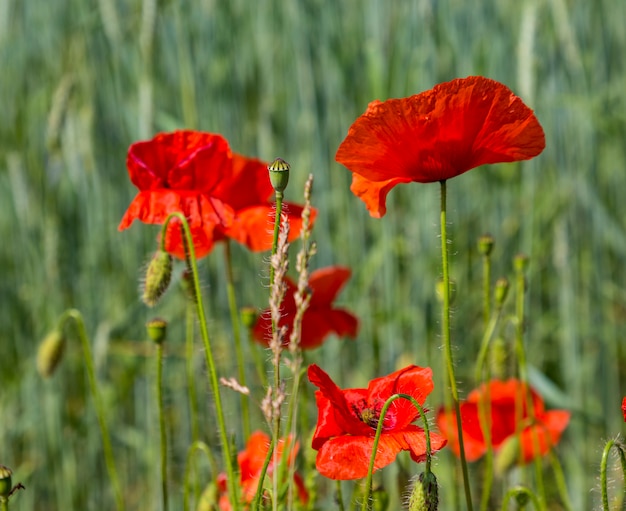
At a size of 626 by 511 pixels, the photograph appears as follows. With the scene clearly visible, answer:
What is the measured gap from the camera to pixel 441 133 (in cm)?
90

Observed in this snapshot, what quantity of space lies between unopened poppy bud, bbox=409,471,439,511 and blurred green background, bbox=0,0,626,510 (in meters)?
0.94

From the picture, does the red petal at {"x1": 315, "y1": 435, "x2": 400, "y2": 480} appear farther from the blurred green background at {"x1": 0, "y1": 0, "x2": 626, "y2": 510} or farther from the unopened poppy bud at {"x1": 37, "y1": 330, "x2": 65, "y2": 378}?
the blurred green background at {"x1": 0, "y1": 0, "x2": 626, "y2": 510}

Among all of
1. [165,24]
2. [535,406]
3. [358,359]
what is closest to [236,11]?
[165,24]

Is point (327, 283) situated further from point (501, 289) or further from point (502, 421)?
point (502, 421)

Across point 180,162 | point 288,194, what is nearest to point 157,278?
point 180,162

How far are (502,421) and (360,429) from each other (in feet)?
2.31

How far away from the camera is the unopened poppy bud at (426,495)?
2.50ft

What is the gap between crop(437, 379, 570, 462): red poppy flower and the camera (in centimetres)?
140

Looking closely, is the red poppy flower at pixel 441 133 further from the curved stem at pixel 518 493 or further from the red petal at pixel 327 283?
the red petal at pixel 327 283

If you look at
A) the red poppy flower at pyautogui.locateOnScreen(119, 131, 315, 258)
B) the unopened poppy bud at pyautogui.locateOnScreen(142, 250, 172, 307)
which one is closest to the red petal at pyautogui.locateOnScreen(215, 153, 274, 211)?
the red poppy flower at pyautogui.locateOnScreen(119, 131, 315, 258)

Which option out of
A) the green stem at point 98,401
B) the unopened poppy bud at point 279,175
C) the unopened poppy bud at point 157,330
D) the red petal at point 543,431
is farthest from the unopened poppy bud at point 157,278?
the red petal at point 543,431

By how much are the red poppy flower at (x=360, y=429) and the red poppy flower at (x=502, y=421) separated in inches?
17.5

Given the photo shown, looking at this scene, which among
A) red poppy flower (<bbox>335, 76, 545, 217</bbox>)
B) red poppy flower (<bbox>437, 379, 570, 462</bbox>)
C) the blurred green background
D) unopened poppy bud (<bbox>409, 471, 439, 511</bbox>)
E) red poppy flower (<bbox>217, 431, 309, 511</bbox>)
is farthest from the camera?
the blurred green background

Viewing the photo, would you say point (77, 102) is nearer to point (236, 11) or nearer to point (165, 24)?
point (165, 24)
